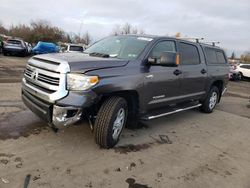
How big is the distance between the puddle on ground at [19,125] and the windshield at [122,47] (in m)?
1.71

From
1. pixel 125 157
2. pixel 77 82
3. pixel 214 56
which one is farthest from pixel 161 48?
pixel 214 56

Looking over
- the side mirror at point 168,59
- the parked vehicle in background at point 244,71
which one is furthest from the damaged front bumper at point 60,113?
the parked vehicle in background at point 244,71

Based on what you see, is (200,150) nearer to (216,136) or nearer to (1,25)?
(216,136)

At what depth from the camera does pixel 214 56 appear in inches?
322

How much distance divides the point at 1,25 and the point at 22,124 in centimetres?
Result: 9076

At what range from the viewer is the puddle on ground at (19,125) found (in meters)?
4.82

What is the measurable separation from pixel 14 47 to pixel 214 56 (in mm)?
20504

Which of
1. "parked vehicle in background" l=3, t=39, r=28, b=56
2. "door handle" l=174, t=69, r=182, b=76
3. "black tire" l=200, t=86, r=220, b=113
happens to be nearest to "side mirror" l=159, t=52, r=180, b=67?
"door handle" l=174, t=69, r=182, b=76

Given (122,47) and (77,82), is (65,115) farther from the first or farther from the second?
(122,47)

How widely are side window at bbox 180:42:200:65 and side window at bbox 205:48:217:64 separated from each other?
0.68 meters

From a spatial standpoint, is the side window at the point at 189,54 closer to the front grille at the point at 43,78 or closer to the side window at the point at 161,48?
the side window at the point at 161,48

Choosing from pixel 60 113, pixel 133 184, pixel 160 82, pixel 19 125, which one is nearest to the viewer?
pixel 133 184

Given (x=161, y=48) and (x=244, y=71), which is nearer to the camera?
(x=161, y=48)

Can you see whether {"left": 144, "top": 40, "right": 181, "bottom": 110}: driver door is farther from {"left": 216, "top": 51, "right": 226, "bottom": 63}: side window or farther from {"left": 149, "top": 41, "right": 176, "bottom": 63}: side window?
{"left": 216, "top": 51, "right": 226, "bottom": 63}: side window
